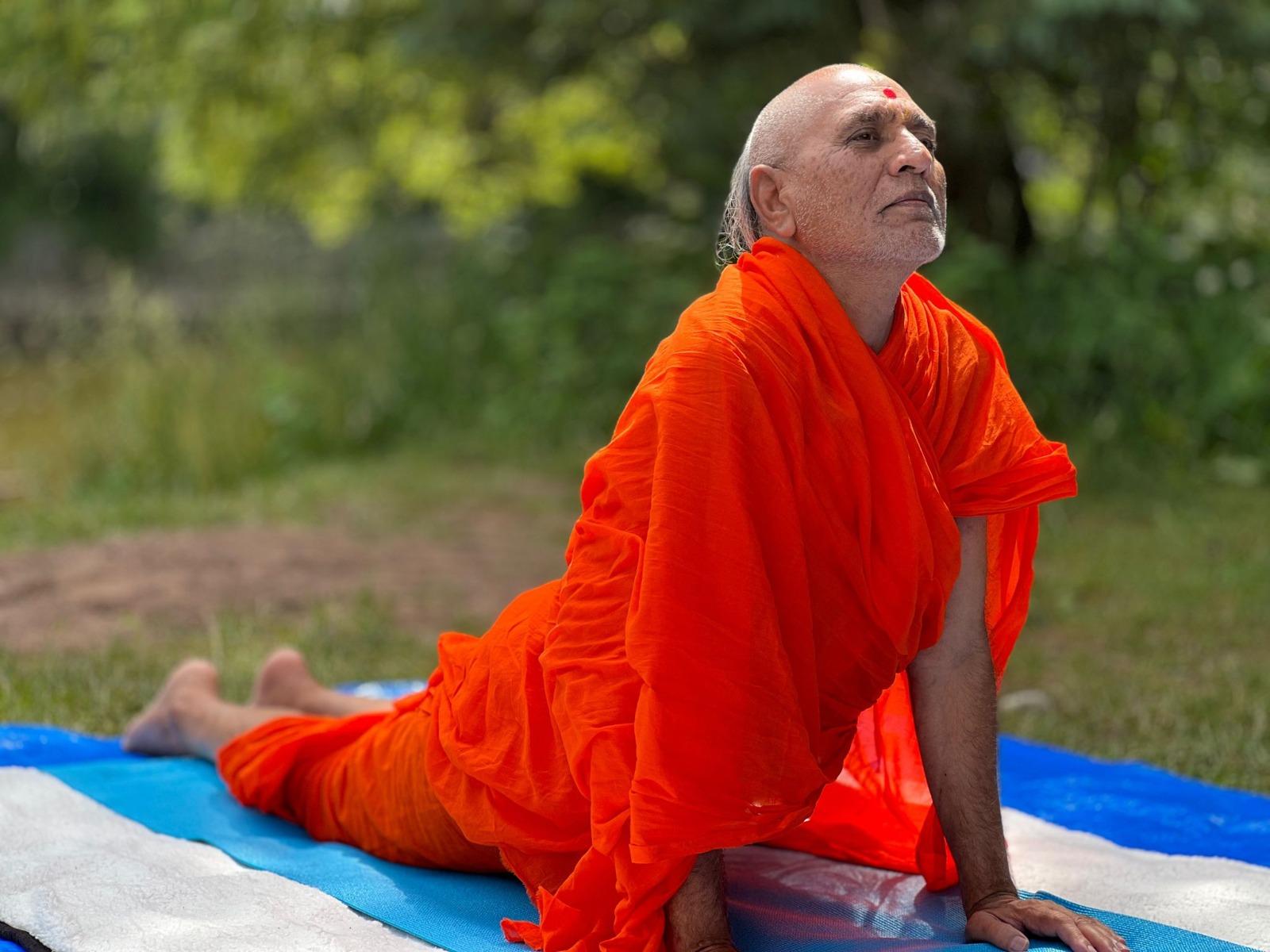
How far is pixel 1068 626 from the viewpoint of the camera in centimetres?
552

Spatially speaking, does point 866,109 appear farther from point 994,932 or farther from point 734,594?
point 994,932

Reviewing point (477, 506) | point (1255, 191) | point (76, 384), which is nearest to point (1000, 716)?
point (477, 506)

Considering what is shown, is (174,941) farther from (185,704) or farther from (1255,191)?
(1255,191)

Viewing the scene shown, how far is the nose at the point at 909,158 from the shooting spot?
246 centimetres

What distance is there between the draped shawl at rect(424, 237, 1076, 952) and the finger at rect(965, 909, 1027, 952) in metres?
A: 0.34

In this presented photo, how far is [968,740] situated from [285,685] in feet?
6.34

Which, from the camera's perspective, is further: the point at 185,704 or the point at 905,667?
the point at 185,704

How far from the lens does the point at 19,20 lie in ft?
32.5

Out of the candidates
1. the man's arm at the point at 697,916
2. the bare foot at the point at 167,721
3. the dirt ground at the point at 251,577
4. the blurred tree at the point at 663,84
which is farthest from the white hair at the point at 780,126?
the blurred tree at the point at 663,84

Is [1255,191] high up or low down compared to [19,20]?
down

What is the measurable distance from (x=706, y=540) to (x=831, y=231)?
23.6 inches

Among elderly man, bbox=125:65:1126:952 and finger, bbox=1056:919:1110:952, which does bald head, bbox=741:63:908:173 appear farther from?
finger, bbox=1056:919:1110:952

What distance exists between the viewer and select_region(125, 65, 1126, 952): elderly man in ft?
7.50

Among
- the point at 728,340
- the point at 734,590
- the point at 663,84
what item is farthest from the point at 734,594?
the point at 663,84
